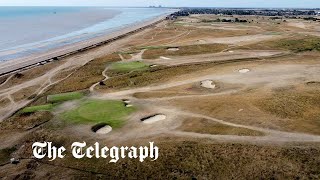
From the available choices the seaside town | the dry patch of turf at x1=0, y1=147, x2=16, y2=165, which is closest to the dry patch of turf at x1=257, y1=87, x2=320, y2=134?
the seaside town

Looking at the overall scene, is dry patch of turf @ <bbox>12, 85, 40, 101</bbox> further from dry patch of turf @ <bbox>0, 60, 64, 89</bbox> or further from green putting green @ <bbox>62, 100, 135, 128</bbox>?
green putting green @ <bbox>62, 100, 135, 128</bbox>

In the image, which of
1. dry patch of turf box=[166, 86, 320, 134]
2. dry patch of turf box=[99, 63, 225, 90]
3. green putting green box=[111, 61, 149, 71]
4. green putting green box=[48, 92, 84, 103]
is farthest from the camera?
green putting green box=[111, 61, 149, 71]

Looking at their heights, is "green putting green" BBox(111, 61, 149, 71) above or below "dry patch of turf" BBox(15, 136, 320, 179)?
below

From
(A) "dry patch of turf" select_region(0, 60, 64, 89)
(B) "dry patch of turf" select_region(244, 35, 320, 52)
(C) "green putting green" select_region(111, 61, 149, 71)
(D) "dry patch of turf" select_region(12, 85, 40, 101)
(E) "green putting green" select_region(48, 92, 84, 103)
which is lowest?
(B) "dry patch of turf" select_region(244, 35, 320, 52)

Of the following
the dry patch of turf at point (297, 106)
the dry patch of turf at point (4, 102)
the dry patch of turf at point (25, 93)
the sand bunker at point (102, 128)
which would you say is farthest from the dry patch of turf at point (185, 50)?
the sand bunker at point (102, 128)

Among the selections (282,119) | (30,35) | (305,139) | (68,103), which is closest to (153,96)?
(68,103)

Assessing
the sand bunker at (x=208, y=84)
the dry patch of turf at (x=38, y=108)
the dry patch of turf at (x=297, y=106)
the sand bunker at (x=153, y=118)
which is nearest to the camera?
the dry patch of turf at (x=297, y=106)

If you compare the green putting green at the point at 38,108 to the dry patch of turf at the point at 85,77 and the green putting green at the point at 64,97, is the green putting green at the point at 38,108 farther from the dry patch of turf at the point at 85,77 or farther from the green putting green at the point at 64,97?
the dry patch of turf at the point at 85,77
